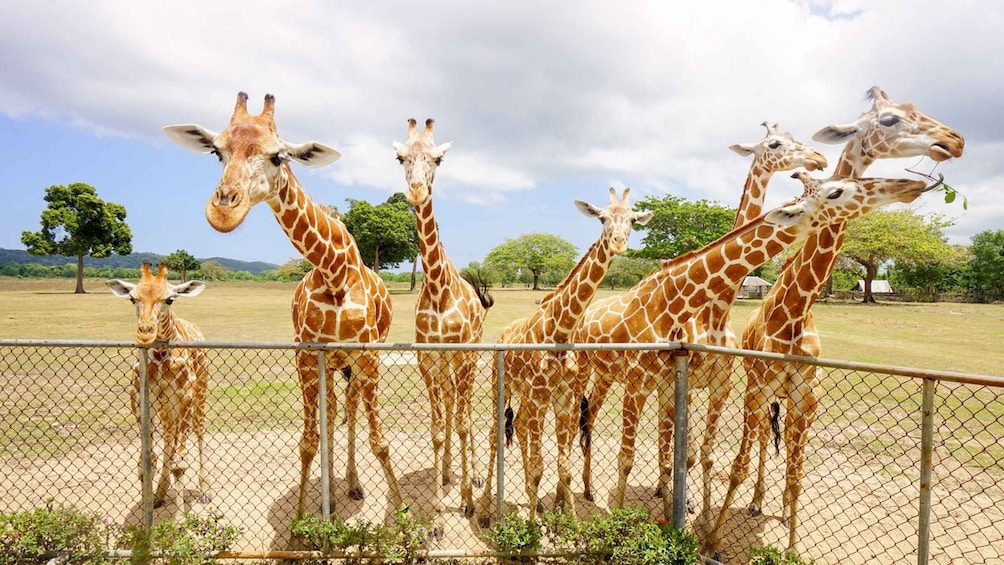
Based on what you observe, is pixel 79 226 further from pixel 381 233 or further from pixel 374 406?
pixel 374 406

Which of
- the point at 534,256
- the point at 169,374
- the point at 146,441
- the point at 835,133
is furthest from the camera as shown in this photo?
the point at 534,256

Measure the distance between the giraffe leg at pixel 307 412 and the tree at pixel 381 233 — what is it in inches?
1610

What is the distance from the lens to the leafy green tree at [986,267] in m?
53.5

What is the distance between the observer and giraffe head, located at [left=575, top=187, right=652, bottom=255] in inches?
180

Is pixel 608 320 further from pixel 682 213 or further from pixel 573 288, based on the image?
pixel 682 213

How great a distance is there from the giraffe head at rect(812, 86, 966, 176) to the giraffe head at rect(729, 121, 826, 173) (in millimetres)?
603

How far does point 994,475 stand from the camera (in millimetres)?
6211

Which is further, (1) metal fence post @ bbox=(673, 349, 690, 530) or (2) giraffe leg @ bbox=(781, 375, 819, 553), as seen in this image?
(2) giraffe leg @ bbox=(781, 375, 819, 553)

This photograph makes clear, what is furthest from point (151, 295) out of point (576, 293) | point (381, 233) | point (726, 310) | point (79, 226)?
point (79, 226)

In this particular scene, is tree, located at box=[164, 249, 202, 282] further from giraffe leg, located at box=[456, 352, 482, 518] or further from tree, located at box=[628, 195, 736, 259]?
giraffe leg, located at box=[456, 352, 482, 518]

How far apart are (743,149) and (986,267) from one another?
238 ft

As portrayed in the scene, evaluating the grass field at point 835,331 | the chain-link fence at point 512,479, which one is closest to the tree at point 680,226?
the grass field at point 835,331

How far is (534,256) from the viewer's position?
74.6 m

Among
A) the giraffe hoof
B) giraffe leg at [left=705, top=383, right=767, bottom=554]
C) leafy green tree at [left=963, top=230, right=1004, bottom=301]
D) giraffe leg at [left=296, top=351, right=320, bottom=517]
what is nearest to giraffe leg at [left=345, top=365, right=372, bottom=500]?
the giraffe hoof
